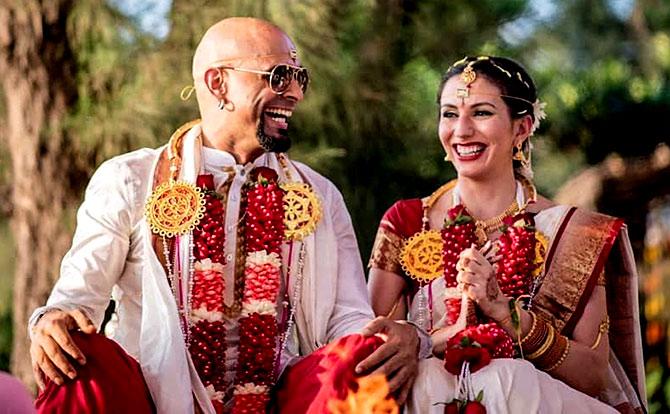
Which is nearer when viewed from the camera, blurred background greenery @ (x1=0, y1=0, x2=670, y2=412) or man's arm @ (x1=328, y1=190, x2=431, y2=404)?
man's arm @ (x1=328, y1=190, x2=431, y2=404)

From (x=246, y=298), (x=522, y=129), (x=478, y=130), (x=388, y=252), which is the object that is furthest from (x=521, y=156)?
(x=246, y=298)

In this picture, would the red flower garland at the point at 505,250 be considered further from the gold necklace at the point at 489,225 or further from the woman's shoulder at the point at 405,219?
the woman's shoulder at the point at 405,219

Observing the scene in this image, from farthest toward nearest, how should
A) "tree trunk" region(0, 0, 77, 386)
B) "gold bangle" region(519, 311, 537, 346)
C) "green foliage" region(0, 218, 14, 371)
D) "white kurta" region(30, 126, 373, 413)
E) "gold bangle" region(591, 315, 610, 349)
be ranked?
"green foliage" region(0, 218, 14, 371), "tree trunk" region(0, 0, 77, 386), "gold bangle" region(591, 315, 610, 349), "gold bangle" region(519, 311, 537, 346), "white kurta" region(30, 126, 373, 413)

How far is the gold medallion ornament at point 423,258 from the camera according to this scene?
5.49 metres

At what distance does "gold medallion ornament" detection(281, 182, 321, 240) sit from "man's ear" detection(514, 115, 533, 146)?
0.80 metres

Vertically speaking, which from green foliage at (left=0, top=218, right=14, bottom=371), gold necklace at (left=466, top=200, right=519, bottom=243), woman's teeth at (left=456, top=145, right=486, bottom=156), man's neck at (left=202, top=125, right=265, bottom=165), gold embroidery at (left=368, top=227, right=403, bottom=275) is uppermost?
man's neck at (left=202, top=125, right=265, bottom=165)

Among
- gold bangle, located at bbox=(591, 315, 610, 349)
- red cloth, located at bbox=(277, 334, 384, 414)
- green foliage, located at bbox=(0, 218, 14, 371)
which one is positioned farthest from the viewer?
green foliage, located at bbox=(0, 218, 14, 371)

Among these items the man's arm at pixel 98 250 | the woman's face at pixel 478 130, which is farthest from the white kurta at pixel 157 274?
the woman's face at pixel 478 130

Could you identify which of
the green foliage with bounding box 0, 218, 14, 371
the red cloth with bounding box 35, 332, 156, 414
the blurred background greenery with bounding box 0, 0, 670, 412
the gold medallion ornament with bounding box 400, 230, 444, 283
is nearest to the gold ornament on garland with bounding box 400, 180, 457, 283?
the gold medallion ornament with bounding box 400, 230, 444, 283

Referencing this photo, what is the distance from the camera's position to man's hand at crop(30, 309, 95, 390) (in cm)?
439

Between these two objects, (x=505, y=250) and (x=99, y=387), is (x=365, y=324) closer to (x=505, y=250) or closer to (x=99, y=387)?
(x=505, y=250)

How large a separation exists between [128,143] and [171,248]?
4.50 m

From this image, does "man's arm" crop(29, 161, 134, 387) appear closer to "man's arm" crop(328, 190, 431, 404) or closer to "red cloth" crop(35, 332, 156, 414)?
"red cloth" crop(35, 332, 156, 414)

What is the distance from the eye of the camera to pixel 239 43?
5184 millimetres
